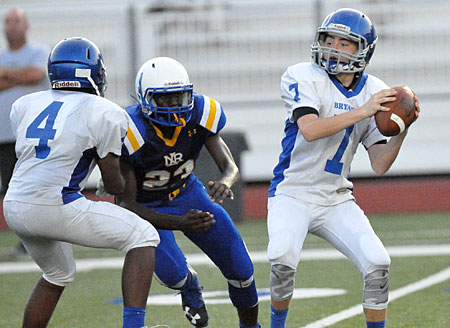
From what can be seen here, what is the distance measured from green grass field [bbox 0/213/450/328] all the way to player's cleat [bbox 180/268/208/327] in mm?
238

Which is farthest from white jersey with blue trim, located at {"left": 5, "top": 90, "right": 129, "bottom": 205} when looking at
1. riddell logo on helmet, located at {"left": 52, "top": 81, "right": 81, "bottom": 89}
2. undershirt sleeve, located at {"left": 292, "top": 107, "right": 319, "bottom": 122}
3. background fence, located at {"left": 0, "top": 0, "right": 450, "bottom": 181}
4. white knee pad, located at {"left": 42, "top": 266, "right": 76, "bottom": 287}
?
background fence, located at {"left": 0, "top": 0, "right": 450, "bottom": 181}

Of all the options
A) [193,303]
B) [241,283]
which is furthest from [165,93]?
[193,303]

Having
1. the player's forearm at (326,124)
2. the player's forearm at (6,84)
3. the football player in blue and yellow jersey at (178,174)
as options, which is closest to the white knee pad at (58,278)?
the football player in blue and yellow jersey at (178,174)

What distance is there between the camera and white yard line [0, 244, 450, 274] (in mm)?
7844

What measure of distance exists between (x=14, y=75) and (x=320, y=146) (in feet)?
14.1

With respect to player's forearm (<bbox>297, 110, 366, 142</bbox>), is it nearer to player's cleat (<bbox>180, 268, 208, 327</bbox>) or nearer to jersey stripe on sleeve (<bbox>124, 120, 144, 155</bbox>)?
jersey stripe on sleeve (<bbox>124, 120, 144, 155</bbox>)

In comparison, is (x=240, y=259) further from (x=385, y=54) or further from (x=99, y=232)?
(x=385, y=54)

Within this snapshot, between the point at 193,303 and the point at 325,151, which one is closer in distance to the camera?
the point at 325,151

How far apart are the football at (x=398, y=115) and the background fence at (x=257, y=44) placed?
23.4ft

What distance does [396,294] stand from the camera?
6.08m

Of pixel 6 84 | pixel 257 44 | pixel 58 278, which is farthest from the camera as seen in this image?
pixel 257 44

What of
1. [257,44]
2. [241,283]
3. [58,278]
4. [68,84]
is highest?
[68,84]

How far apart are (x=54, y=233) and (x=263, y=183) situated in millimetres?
7551

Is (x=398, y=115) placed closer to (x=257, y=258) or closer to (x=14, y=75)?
(x=257, y=258)
